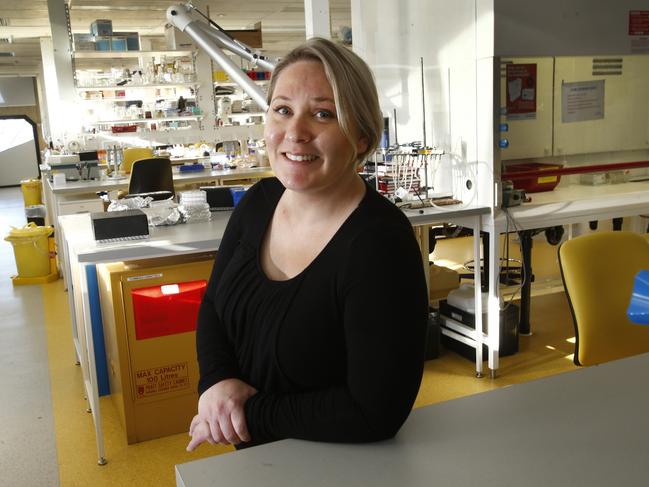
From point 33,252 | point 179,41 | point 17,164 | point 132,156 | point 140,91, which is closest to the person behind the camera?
point 33,252

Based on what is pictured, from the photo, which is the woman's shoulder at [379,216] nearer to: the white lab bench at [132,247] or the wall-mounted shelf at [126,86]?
the white lab bench at [132,247]

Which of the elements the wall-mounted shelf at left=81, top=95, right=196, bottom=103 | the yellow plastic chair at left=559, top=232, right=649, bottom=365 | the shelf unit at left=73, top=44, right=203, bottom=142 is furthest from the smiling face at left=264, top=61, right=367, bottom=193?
the wall-mounted shelf at left=81, top=95, right=196, bottom=103

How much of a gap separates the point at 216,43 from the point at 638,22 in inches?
89.9

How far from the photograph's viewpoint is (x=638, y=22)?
3533mm

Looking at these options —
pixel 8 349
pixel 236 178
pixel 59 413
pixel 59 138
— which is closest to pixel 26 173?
pixel 59 138

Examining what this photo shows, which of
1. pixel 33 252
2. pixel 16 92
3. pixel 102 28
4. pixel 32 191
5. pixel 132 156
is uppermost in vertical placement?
pixel 16 92

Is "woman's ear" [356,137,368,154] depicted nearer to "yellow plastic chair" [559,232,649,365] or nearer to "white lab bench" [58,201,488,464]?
"yellow plastic chair" [559,232,649,365]

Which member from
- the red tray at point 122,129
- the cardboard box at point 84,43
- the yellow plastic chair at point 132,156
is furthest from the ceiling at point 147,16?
the yellow plastic chair at point 132,156

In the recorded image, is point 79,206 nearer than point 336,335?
No

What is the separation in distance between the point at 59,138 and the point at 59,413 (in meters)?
5.27

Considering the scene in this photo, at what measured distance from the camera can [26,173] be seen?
1797cm

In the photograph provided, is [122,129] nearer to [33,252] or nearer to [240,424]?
[33,252]

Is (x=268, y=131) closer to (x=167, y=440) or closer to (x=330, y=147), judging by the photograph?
(x=330, y=147)

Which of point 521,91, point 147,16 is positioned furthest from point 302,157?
point 147,16
